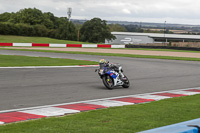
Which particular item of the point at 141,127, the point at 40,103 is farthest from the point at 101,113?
the point at 40,103

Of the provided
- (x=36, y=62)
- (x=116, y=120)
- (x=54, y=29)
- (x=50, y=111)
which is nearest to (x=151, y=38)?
(x=54, y=29)

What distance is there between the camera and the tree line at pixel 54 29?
9704 centimetres

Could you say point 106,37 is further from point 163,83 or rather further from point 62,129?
point 62,129

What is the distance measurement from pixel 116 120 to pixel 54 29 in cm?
10733

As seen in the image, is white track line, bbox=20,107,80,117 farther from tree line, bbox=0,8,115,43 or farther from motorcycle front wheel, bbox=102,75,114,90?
tree line, bbox=0,8,115,43

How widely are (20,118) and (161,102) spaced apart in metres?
4.57

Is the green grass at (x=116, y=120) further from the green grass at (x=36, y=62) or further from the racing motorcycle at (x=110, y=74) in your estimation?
the green grass at (x=36, y=62)

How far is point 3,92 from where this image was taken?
12.0 m

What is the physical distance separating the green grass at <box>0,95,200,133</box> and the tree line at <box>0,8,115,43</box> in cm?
8790

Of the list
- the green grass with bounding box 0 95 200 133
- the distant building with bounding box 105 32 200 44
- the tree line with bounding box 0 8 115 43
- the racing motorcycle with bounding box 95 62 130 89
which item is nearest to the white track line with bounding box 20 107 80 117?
the green grass with bounding box 0 95 200 133

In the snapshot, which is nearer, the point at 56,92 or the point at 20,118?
the point at 20,118

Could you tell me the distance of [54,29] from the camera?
113 metres

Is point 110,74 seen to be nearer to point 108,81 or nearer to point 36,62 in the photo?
point 108,81

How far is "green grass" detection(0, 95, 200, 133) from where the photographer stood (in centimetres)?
657
